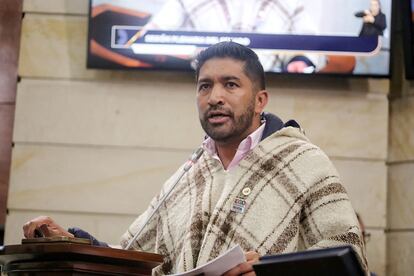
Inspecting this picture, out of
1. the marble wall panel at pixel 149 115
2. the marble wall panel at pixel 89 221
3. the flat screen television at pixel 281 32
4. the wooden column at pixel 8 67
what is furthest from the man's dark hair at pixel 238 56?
the wooden column at pixel 8 67

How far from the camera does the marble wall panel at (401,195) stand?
5555 millimetres

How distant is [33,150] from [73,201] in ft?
1.31

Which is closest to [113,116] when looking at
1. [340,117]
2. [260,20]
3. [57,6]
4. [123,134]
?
[123,134]

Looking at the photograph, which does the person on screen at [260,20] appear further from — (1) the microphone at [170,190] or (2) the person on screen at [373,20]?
(1) the microphone at [170,190]

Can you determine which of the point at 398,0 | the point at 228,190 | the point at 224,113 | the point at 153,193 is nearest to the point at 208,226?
the point at 228,190

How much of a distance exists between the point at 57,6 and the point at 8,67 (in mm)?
490

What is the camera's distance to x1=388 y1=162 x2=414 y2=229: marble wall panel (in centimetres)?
555

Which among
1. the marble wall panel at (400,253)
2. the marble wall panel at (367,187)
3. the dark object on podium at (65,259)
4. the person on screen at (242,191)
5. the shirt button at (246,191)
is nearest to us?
the dark object on podium at (65,259)

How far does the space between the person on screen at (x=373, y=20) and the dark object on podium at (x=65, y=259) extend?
10.4 ft

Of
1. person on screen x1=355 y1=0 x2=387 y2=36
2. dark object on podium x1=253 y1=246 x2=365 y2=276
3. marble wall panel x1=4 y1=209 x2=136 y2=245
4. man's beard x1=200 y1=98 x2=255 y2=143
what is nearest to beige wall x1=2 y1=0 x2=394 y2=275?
marble wall panel x1=4 y1=209 x2=136 y2=245

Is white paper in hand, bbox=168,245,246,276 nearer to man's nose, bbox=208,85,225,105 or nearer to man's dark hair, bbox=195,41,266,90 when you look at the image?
A: man's nose, bbox=208,85,225,105

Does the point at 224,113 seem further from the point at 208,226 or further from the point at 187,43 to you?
the point at 187,43

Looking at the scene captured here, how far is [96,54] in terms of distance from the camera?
5621 millimetres

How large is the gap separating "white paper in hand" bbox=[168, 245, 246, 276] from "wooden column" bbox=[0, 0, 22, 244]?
3340 mm
